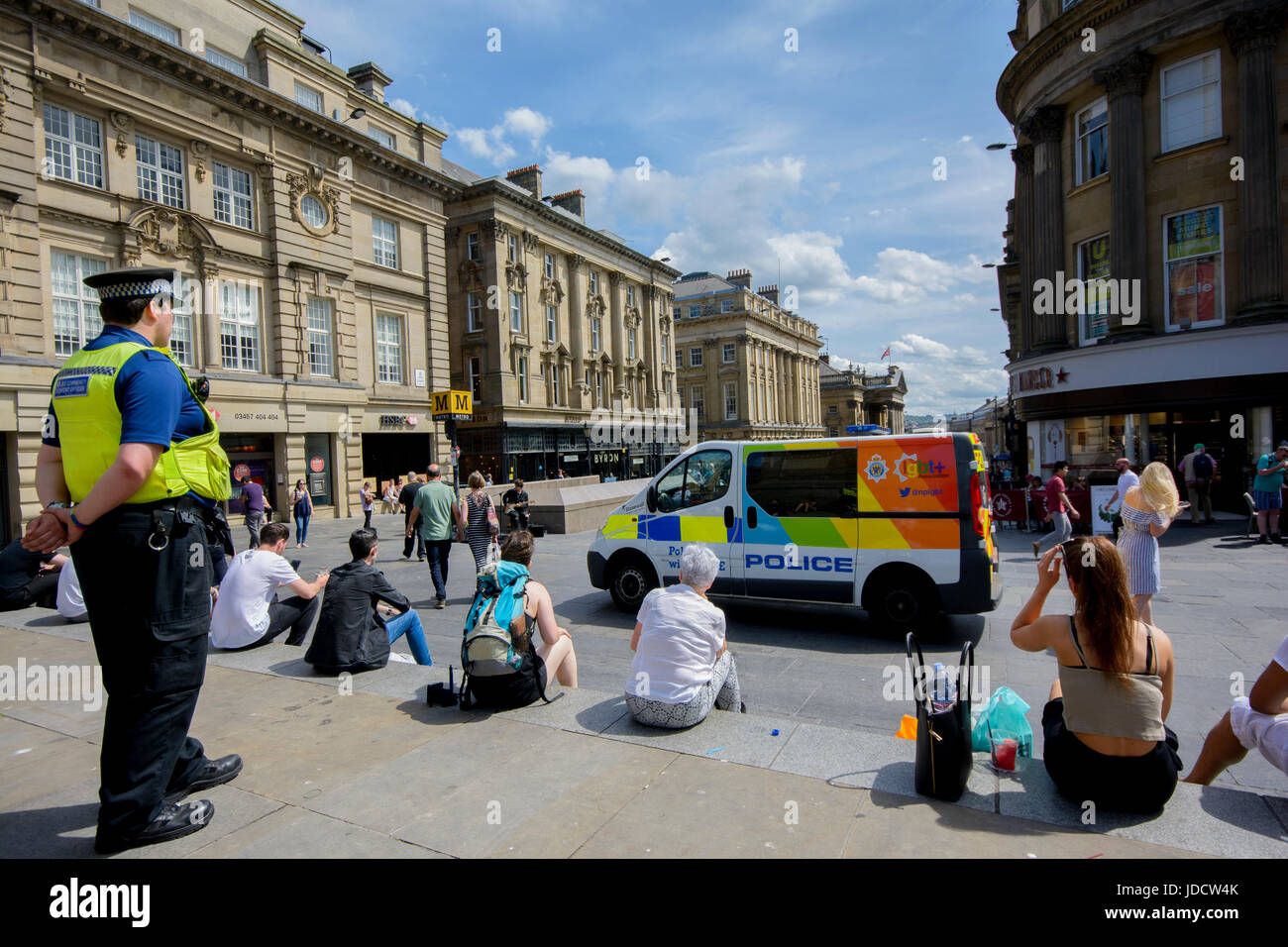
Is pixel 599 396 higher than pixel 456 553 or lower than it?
higher

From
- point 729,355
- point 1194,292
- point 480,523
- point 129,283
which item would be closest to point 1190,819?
point 129,283

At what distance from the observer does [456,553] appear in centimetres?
1622

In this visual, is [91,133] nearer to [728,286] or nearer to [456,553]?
[456,553]

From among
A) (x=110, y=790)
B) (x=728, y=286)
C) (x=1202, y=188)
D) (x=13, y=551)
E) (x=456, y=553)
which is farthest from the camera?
(x=728, y=286)

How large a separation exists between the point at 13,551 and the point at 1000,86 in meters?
27.6

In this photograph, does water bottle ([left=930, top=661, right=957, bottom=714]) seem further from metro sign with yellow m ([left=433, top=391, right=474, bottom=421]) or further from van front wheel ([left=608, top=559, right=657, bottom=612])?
metro sign with yellow m ([left=433, top=391, right=474, bottom=421])

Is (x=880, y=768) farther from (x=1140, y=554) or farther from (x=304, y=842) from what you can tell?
(x=1140, y=554)

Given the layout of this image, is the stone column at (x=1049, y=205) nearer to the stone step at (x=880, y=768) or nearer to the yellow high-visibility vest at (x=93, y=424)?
the stone step at (x=880, y=768)

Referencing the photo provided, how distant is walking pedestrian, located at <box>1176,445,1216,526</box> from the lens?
15.6 metres

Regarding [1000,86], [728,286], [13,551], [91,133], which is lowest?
[13,551]

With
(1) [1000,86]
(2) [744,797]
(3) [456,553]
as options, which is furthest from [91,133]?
(1) [1000,86]

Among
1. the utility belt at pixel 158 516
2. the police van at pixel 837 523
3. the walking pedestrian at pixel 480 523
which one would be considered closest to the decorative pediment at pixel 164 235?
the walking pedestrian at pixel 480 523

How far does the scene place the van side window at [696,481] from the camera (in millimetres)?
8844
